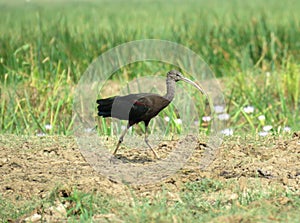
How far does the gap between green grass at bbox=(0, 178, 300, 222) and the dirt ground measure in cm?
8

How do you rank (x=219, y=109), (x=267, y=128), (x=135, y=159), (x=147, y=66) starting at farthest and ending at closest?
(x=147, y=66), (x=219, y=109), (x=267, y=128), (x=135, y=159)

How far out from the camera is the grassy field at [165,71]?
137 inches

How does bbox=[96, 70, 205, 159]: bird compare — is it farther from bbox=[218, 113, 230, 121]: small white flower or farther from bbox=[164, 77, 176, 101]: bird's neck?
bbox=[218, 113, 230, 121]: small white flower

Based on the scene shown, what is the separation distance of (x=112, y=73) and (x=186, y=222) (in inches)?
153

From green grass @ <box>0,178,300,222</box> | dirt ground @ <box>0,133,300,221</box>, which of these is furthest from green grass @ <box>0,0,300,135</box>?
green grass @ <box>0,178,300,222</box>

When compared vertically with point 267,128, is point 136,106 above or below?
above

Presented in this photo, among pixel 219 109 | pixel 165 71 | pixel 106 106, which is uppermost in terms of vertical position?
pixel 106 106

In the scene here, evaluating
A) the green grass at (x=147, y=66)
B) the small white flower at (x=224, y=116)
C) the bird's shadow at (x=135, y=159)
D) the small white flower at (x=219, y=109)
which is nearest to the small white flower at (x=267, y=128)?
the green grass at (x=147, y=66)

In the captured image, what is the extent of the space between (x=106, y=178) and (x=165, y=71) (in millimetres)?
3148

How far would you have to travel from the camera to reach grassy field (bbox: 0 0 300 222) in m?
3.48

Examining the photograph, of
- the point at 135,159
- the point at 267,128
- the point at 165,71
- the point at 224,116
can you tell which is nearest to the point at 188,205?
the point at 135,159

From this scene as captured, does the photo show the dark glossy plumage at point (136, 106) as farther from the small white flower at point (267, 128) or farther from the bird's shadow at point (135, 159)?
the small white flower at point (267, 128)

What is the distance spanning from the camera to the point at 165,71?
698 centimetres

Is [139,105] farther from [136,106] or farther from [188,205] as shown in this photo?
[188,205]
